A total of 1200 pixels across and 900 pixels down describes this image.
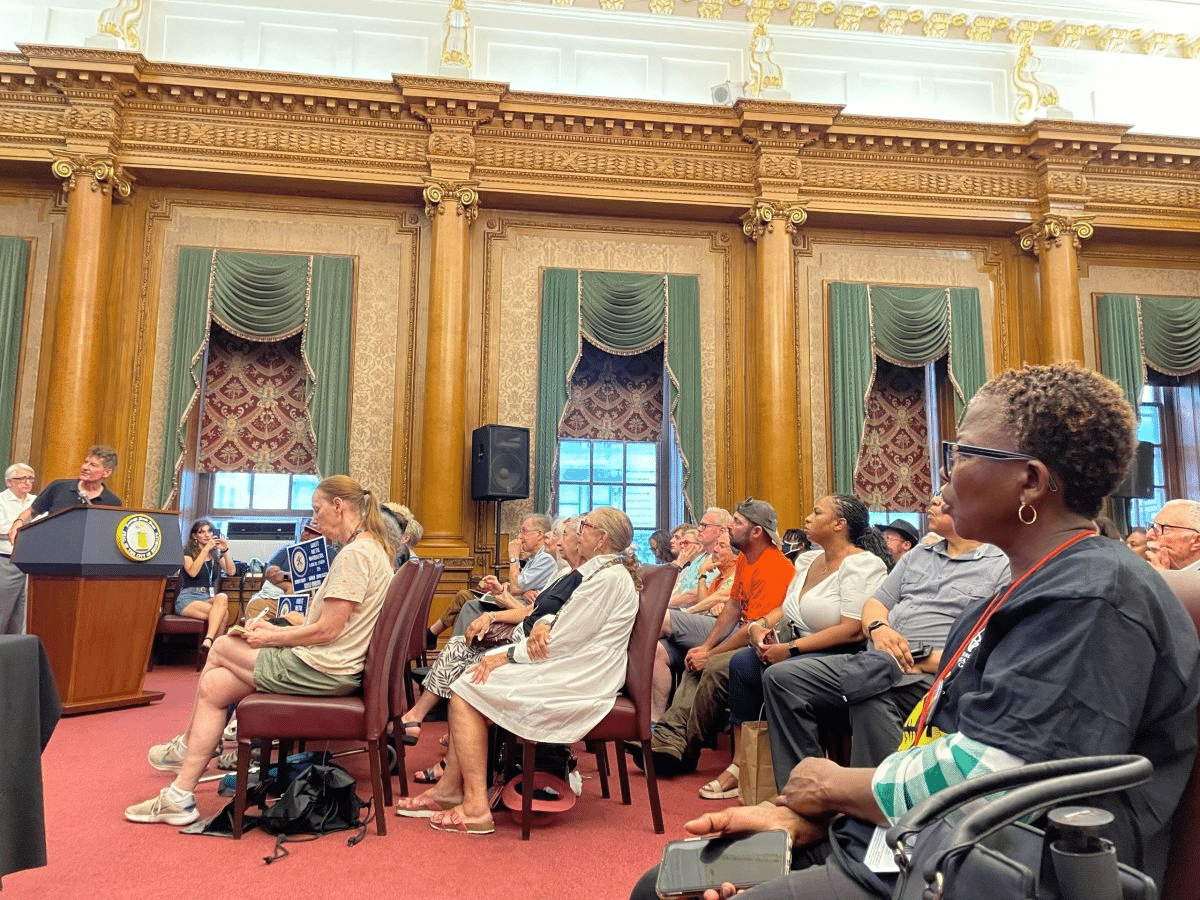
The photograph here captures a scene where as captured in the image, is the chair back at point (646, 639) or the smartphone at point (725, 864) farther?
the chair back at point (646, 639)

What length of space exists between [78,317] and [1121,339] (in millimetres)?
9073

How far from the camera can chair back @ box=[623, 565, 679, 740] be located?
3219 mm

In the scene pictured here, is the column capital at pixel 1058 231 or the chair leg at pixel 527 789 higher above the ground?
the column capital at pixel 1058 231

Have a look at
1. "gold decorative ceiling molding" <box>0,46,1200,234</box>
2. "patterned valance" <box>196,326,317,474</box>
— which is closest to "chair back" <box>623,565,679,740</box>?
"patterned valance" <box>196,326,317,474</box>

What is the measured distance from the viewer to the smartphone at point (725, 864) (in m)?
1.29

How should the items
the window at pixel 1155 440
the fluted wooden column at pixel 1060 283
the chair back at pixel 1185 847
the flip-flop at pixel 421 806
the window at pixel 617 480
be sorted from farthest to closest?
the window at pixel 1155 440 → the window at pixel 617 480 → the fluted wooden column at pixel 1060 283 → the flip-flop at pixel 421 806 → the chair back at pixel 1185 847

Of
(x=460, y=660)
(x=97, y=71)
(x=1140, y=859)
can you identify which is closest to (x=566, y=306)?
(x=97, y=71)

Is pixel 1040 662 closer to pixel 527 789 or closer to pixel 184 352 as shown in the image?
pixel 527 789

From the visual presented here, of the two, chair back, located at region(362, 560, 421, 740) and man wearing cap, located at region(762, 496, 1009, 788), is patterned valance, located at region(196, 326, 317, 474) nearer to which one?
chair back, located at region(362, 560, 421, 740)

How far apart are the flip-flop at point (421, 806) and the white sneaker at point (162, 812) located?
2.23ft

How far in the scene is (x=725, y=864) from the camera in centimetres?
132

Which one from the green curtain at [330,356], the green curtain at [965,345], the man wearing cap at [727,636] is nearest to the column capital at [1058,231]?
the green curtain at [965,345]

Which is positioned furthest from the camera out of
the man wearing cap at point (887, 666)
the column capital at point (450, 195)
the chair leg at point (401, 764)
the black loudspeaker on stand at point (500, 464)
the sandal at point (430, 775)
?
the column capital at point (450, 195)

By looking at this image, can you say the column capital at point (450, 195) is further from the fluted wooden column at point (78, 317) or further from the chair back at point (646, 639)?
the chair back at point (646, 639)
